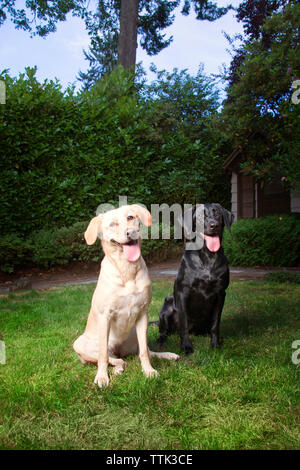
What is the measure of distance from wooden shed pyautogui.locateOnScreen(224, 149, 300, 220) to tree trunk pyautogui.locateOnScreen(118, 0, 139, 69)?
4.31m

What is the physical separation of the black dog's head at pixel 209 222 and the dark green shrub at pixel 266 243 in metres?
4.80

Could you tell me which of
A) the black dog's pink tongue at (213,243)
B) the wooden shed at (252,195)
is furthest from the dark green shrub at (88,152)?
the black dog's pink tongue at (213,243)

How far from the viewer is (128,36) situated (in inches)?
448

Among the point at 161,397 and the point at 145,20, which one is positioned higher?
the point at 145,20

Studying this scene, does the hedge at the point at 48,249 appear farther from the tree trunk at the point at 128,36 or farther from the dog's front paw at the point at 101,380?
the tree trunk at the point at 128,36

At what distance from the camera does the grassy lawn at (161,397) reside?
5.94ft

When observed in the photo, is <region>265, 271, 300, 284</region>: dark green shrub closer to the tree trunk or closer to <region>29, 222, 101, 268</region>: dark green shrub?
<region>29, 222, 101, 268</region>: dark green shrub

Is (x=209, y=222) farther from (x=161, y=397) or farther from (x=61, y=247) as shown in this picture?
(x=61, y=247)

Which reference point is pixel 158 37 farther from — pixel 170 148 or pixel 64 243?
pixel 64 243

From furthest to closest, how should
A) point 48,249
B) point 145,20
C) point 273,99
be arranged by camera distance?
point 145,20 < point 273,99 < point 48,249

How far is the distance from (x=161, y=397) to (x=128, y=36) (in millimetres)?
11484

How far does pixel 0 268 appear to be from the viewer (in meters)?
7.46

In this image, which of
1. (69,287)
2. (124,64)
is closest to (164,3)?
(124,64)

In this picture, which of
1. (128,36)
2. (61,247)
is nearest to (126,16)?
(128,36)
